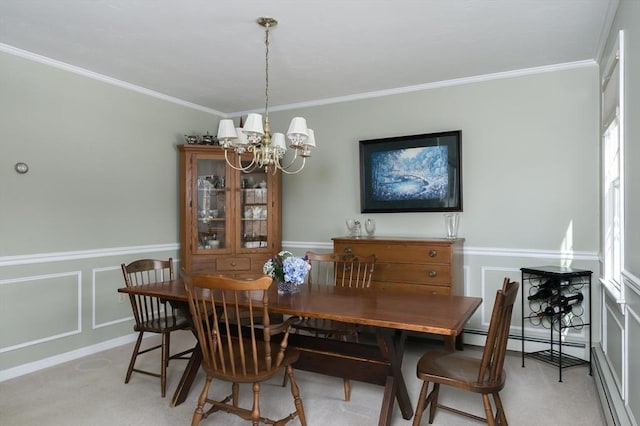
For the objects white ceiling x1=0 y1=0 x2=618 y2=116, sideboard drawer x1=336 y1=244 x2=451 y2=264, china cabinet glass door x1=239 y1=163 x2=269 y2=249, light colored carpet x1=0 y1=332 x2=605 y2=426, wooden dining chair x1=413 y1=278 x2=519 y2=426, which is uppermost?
white ceiling x1=0 y1=0 x2=618 y2=116

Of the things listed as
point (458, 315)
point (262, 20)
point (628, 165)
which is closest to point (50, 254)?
point (262, 20)

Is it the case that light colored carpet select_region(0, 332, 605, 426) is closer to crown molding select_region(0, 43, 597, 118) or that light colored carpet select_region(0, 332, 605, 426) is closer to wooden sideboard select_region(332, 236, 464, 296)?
wooden sideboard select_region(332, 236, 464, 296)

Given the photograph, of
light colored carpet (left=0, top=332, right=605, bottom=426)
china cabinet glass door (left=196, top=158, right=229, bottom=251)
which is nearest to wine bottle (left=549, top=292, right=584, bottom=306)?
light colored carpet (left=0, top=332, right=605, bottom=426)

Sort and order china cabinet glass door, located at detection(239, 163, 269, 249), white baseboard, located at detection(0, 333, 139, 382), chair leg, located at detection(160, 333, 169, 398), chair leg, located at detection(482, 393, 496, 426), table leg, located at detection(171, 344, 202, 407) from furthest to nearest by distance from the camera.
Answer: china cabinet glass door, located at detection(239, 163, 269, 249) → white baseboard, located at detection(0, 333, 139, 382) → chair leg, located at detection(160, 333, 169, 398) → table leg, located at detection(171, 344, 202, 407) → chair leg, located at detection(482, 393, 496, 426)

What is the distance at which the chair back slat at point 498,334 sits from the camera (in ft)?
6.15

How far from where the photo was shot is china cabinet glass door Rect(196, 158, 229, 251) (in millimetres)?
4543

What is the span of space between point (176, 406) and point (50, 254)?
5.85 feet

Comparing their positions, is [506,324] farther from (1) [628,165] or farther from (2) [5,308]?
(2) [5,308]

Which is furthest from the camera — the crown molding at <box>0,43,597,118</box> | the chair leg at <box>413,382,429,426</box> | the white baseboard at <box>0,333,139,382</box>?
the crown molding at <box>0,43,597,118</box>

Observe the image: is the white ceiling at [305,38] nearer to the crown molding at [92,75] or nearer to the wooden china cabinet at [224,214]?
the crown molding at [92,75]

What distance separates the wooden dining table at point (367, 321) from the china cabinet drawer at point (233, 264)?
58.1 inches

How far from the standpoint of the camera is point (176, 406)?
2.72 metres

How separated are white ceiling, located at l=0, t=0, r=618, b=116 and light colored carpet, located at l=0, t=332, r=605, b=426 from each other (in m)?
2.54

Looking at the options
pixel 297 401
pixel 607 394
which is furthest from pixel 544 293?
pixel 297 401
